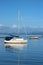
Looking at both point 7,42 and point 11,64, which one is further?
point 7,42

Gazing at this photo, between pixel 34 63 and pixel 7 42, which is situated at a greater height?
pixel 7 42

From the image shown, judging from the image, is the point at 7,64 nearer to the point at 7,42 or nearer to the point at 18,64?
the point at 18,64

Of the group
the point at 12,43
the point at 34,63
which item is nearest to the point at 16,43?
the point at 12,43

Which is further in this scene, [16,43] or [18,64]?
[16,43]

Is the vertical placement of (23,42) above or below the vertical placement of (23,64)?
above

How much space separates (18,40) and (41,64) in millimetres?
45706

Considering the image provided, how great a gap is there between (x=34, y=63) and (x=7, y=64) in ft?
11.8

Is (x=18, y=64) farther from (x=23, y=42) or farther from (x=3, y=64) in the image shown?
(x=23, y=42)

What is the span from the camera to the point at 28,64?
26.8 meters


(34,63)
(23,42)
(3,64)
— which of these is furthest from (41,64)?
(23,42)

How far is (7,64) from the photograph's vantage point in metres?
26.6

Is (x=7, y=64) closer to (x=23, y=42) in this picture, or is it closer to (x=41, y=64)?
(x=41, y=64)

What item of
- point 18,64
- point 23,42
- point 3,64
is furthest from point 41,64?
point 23,42

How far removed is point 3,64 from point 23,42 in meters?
44.8
